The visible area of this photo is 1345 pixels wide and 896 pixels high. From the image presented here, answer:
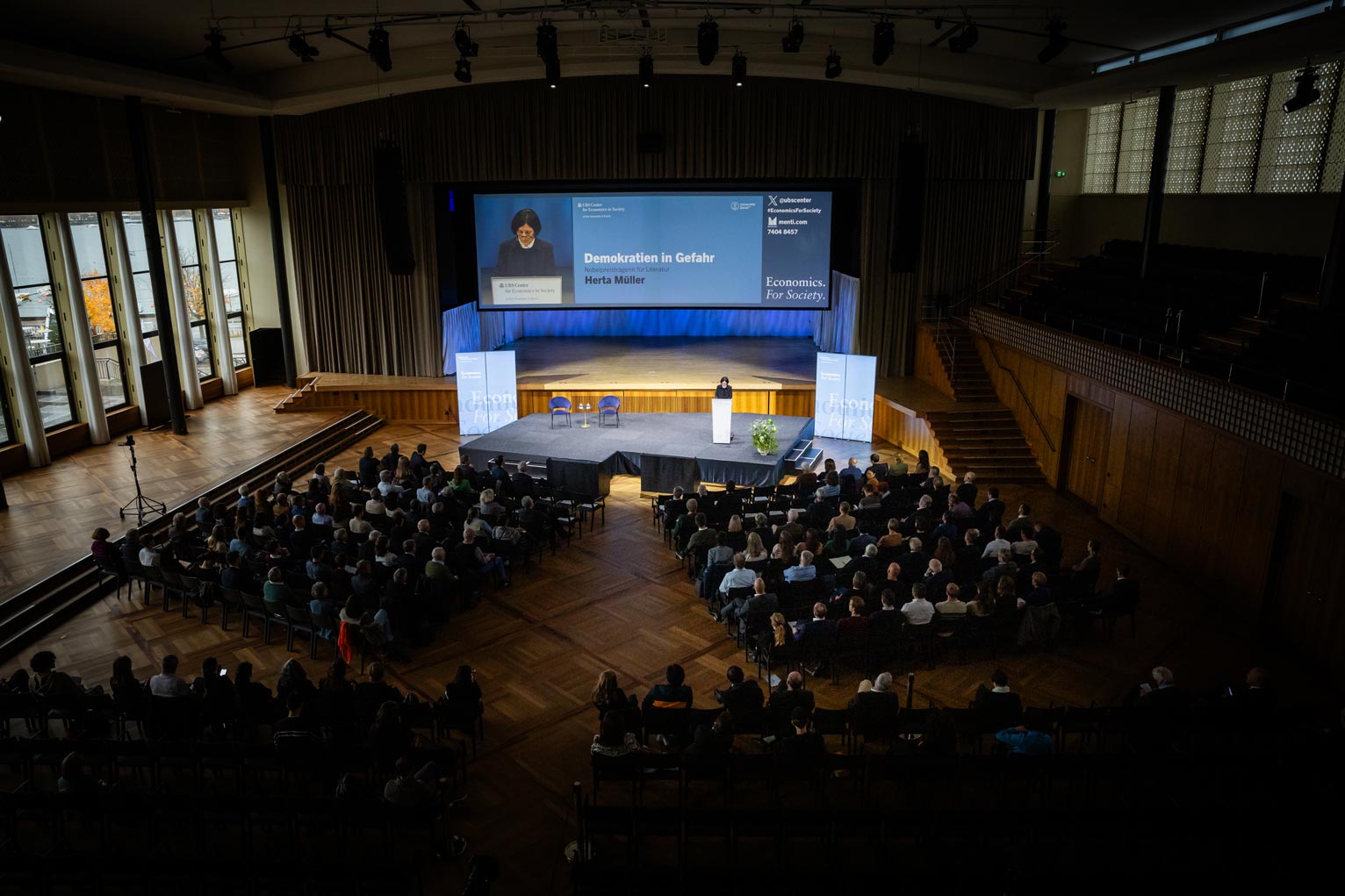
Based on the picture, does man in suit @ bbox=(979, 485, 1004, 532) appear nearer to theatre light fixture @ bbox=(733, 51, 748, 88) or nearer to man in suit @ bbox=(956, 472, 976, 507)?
man in suit @ bbox=(956, 472, 976, 507)

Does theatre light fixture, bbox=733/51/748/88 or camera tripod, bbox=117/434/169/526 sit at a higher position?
theatre light fixture, bbox=733/51/748/88

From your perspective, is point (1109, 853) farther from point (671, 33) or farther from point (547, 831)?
point (671, 33)

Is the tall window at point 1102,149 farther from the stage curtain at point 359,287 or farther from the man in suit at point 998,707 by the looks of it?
the man in suit at point 998,707

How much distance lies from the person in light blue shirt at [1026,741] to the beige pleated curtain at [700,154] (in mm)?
12960

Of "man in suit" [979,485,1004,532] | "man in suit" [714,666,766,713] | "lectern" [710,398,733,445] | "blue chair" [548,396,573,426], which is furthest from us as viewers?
"blue chair" [548,396,573,426]

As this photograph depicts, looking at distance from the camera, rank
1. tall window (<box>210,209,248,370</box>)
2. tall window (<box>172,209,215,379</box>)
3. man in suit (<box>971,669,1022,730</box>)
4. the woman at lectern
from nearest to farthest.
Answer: man in suit (<box>971,669,1022,730</box>) → tall window (<box>172,209,215,379</box>) → the woman at lectern → tall window (<box>210,209,248,370</box>)

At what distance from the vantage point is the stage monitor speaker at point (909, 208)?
55.9ft

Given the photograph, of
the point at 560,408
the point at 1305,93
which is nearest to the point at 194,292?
the point at 560,408

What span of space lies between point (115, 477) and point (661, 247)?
34.4 ft

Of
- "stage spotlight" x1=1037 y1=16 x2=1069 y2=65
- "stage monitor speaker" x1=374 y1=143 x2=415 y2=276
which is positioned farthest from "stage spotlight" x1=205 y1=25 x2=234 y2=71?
"stage spotlight" x1=1037 y1=16 x2=1069 y2=65

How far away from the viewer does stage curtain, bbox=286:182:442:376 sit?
1900 centimetres

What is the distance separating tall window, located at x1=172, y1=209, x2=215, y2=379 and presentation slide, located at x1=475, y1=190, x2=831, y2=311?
5724 millimetres

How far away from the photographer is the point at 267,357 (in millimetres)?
20562

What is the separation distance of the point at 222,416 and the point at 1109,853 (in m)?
16.9
